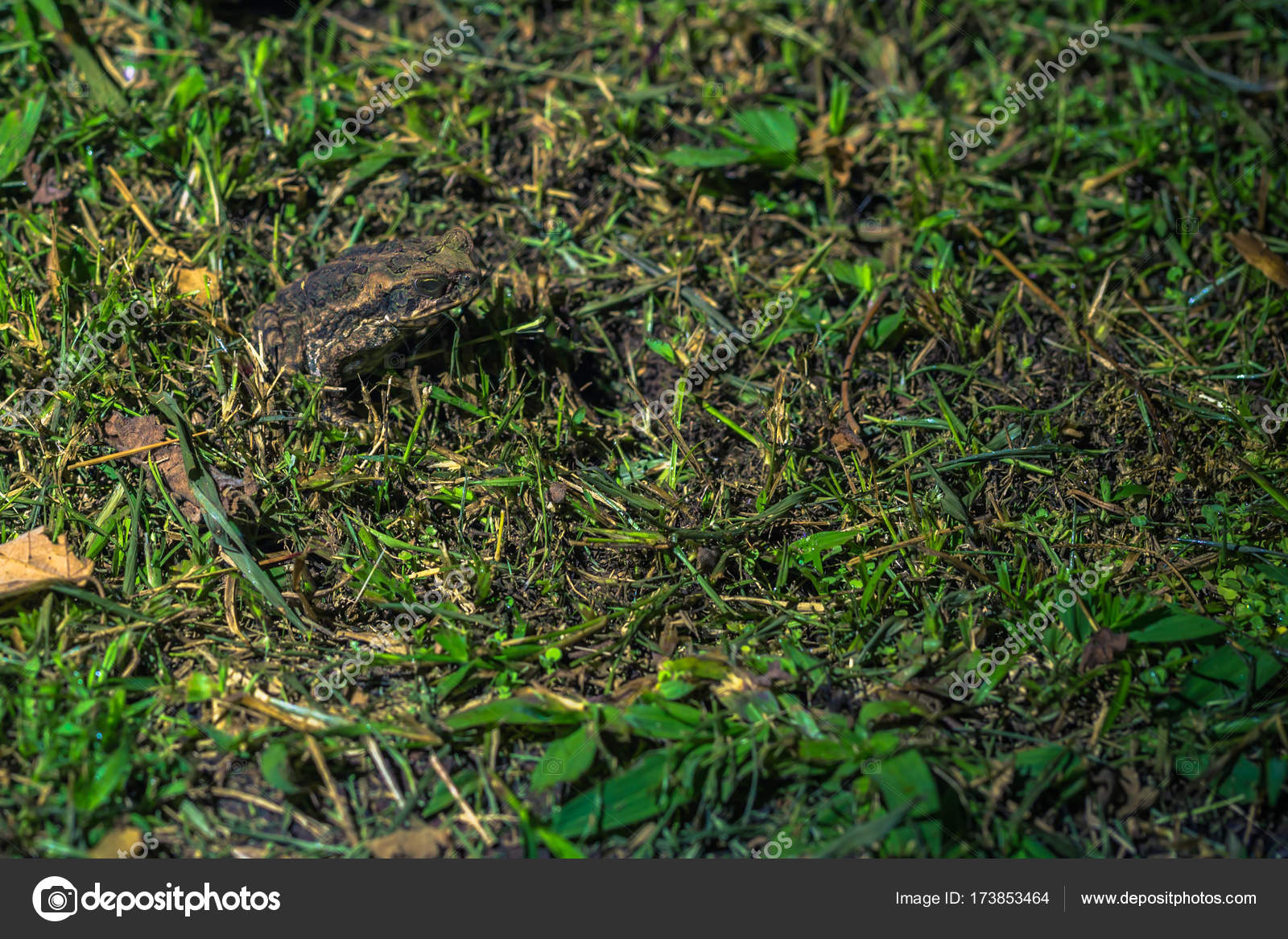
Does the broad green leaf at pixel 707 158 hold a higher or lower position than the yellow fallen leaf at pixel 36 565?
higher

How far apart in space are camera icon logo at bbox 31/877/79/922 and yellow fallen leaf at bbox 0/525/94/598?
1059 millimetres

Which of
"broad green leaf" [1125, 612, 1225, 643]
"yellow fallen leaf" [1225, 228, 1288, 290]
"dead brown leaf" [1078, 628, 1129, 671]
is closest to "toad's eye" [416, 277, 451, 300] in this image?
"dead brown leaf" [1078, 628, 1129, 671]

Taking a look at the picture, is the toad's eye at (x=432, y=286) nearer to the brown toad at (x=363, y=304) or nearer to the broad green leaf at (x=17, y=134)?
the brown toad at (x=363, y=304)

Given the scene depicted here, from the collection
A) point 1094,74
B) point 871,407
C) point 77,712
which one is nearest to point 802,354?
point 871,407

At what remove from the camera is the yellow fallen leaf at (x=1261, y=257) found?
4840 mm

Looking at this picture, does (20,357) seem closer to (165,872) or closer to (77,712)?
(77,712)

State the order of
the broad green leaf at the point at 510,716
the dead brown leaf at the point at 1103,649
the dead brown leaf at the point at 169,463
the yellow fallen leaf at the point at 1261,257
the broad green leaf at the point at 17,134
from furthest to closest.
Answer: the yellow fallen leaf at the point at 1261,257 → the broad green leaf at the point at 17,134 → the dead brown leaf at the point at 169,463 → the dead brown leaf at the point at 1103,649 → the broad green leaf at the point at 510,716

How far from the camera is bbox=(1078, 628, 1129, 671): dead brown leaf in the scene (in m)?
3.46

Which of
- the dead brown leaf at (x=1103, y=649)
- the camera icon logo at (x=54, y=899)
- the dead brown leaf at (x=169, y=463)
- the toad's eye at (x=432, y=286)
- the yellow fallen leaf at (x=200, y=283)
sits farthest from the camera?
the yellow fallen leaf at (x=200, y=283)

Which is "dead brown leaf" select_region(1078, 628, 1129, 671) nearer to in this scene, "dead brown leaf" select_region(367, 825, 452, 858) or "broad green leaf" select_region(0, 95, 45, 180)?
"dead brown leaf" select_region(367, 825, 452, 858)

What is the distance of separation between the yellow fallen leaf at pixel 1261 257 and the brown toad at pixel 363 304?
12.7 ft

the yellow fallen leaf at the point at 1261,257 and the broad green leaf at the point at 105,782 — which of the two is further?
the yellow fallen leaf at the point at 1261,257

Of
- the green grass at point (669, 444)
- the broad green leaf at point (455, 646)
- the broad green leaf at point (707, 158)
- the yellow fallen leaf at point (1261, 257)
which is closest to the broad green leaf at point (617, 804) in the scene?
the green grass at point (669, 444)

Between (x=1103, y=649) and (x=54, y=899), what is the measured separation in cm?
353
